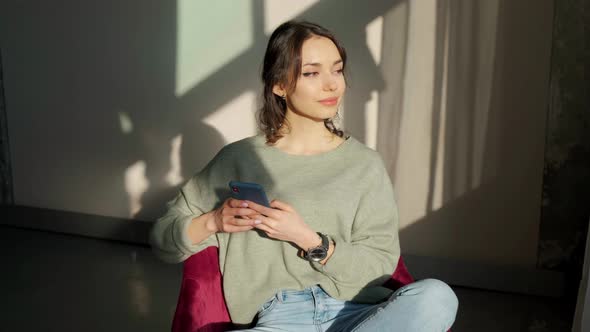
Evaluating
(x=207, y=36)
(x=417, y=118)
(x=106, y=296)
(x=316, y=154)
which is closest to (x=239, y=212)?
(x=316, y=154)

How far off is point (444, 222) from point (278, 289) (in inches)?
57.4

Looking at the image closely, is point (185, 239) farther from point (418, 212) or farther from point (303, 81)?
point (418, 212)

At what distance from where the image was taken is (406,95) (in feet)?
10.5

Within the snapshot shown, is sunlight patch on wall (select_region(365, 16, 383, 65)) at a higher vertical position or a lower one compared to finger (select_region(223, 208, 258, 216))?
higher

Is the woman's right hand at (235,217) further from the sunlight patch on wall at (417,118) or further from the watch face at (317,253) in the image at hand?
the sunlight patch on wall at (417,118)

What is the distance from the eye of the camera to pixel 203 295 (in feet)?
6.58

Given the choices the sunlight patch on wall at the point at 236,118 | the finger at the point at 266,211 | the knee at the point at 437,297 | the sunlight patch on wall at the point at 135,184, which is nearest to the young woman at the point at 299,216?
the finger at the point at 266,211

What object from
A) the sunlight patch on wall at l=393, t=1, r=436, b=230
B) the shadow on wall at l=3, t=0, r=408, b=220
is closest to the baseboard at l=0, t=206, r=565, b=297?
the sunlight patch on wall at l=393, t=1, r=436, b=230

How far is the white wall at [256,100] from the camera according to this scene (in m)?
3.04

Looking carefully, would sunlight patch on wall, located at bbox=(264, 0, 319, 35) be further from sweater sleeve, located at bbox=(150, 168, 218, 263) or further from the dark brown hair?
sweater sleeve, located at bbox=(150, 168, 218, 263)

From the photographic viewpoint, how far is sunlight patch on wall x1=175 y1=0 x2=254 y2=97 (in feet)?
11.7

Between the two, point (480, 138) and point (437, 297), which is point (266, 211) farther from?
point (480, 138)

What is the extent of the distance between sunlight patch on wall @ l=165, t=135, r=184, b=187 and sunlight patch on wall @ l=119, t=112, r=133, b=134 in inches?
11.6

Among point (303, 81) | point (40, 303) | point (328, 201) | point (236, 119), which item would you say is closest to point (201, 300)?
point (328, 201)
